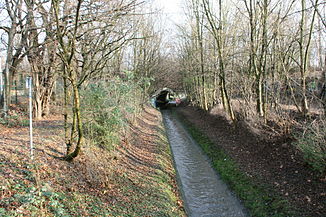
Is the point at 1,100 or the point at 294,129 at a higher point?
the point at 1,100

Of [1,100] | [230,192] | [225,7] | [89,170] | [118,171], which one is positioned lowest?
[230,192]

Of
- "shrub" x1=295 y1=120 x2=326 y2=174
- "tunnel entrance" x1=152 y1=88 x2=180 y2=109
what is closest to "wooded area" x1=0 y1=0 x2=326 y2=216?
"shrub" x1=295 y1=120 x2=326 y2=174

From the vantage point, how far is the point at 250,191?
870 cm

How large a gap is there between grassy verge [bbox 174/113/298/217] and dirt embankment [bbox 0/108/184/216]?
7.82 ft

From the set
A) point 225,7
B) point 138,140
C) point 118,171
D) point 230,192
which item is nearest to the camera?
point 118,171

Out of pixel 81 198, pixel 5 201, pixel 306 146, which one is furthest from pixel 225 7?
pixel 5 201

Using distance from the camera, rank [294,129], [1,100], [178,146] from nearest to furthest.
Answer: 1. [294,129]
2. [1,100]
3. [178,146]

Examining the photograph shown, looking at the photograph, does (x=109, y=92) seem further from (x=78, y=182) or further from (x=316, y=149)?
(x=316, y=149)

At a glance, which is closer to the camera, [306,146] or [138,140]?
[306,146]

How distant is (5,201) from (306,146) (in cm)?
843

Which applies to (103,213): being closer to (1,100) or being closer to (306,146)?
(306,146)

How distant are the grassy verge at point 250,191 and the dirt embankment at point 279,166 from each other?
258 millimetres

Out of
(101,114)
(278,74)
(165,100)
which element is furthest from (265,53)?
(165,100)

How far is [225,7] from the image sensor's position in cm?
1812
